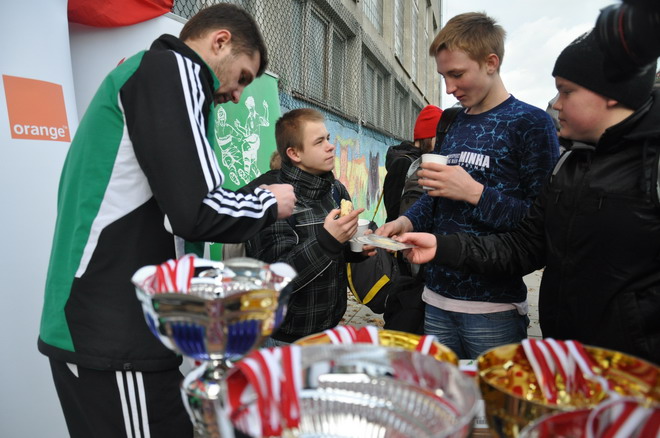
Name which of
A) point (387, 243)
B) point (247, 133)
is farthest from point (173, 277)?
point (247, 133)

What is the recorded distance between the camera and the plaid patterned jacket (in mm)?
2078

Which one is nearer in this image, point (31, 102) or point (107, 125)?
point (107, 125)

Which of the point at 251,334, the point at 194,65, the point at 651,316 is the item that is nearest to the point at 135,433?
the point at 251,334

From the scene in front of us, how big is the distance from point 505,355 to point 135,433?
114 centimetres

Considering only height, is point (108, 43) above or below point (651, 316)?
above

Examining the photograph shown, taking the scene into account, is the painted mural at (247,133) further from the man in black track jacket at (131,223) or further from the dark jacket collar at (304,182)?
the man in black track jacket at (131,223)

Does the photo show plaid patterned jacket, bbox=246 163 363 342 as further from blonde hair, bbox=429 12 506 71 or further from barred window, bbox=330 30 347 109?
barred window, bbox=330 30 347 109

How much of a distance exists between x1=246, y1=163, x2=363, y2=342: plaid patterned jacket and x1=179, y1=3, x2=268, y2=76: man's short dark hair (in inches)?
33.9

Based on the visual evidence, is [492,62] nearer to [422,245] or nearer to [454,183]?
[454,183]

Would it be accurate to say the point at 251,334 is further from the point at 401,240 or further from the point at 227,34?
the point at 227,34

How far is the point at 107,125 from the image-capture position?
1240 mm

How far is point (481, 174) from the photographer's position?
194 cm

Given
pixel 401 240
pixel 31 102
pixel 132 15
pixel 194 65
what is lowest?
pixel 401 240

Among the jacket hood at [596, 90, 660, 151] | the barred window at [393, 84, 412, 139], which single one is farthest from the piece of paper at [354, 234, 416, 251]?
the barred window at [393, 84, 412, 139]
